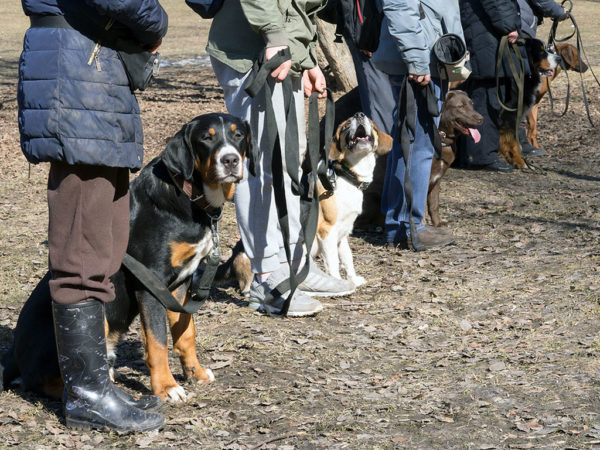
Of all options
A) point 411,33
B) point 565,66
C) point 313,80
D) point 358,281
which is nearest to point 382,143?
point 411,33

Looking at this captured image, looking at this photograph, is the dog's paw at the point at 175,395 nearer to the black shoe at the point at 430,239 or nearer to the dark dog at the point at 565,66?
the black shoe at the point at 430,239

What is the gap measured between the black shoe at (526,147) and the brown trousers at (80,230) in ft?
24.2

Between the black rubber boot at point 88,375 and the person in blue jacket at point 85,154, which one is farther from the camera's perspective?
the black rubber boot at point 88,375

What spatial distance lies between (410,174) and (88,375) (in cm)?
367

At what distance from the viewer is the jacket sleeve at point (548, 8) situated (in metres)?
8.86

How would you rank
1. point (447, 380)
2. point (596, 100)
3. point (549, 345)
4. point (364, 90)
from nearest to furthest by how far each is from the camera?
point (447, 380) < point (549, 345) < point (364, 90) < point (596, 100)

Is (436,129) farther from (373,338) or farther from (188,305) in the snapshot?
(188,305)

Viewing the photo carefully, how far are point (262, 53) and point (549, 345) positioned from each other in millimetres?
2198

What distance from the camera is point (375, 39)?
625cm

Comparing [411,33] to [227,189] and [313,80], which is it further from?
[227,189]

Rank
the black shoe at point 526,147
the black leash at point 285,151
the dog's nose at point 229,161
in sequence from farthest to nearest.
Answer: the black shoe at point 526,147 → the black leash at point 285,151 → the dog's nose at point 229,161

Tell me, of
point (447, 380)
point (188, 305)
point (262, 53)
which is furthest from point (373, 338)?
point (262, 53)

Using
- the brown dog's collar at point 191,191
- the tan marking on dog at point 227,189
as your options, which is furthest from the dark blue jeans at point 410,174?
the brown dog's collar at point 191,191

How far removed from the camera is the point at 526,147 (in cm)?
977
